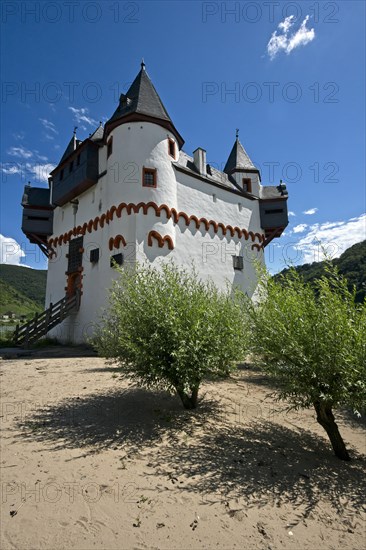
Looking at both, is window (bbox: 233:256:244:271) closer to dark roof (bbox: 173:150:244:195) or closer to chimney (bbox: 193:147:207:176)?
dark roof (bbox: 173:150:244:195)

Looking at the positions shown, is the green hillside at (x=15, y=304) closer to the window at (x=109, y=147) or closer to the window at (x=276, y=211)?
the window at (x=109, y=147)

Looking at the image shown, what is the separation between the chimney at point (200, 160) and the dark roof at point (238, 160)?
15.6 ft

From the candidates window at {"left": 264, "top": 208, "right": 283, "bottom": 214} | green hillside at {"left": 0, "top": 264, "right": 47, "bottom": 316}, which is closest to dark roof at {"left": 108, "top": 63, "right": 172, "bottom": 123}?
window at {"left": 264, "top": 208, "right": 283, "bottom": 214}

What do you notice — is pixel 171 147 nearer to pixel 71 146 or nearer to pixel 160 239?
pixel 160 239

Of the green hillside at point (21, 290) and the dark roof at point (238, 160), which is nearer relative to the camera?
the dark roof at point (238, 160)

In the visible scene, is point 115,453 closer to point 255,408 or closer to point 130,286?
point 130,286

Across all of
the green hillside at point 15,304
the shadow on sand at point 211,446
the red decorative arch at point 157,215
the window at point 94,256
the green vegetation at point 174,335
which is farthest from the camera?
the green hillside at point 15,304

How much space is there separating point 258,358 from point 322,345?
1.69 meters

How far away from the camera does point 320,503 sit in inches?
192

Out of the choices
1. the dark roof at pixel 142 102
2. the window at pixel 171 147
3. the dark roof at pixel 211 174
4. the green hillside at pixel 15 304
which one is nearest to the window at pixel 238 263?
the dark roof at pixel 211 174

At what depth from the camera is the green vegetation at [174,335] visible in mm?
6895

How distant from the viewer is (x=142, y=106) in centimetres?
2130

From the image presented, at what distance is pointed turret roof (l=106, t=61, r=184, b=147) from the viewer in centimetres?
2088

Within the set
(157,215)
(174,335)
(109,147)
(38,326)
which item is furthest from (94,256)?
(174,335)
